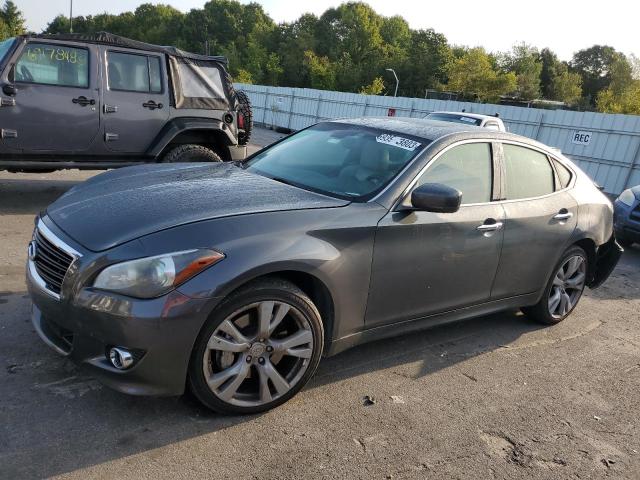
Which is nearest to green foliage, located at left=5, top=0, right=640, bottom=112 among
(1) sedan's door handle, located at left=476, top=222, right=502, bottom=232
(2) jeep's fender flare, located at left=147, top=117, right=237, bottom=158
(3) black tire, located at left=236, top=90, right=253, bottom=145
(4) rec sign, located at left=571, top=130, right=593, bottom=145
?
(4) rec sign, located at left=571, top=130, right=593, bottom=145

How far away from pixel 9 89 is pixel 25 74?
0.90 feet

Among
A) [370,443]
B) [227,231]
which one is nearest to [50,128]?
[227,231]

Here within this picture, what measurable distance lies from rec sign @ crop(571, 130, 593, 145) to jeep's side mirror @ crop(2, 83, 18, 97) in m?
15.3

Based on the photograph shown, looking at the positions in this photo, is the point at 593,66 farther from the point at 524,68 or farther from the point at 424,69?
the point at 424,69

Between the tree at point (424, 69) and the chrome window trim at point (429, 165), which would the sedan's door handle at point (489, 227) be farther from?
the tree at point (424, 69)

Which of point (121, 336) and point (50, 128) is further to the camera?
point (50, 128)

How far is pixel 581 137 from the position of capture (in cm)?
1650

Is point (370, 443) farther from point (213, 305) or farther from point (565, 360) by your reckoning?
point (565, 360)

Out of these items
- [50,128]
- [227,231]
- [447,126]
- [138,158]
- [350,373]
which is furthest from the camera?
[138,158]

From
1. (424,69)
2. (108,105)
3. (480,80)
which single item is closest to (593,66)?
(424,69)

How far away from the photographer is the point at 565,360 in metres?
4.17

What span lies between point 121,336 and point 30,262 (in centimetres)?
96

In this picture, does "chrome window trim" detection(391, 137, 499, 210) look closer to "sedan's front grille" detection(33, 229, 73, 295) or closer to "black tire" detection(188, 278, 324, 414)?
"black tire" detection(188, 278, 324, 414)

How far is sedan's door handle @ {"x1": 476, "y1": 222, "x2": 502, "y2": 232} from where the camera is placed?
375cm
